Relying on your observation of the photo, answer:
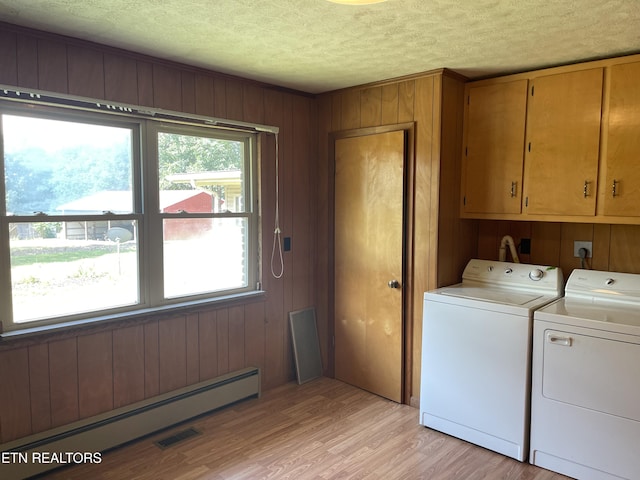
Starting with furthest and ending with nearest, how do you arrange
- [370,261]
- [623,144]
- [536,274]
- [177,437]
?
[370,261]
[536,274]
[177,437]
[623,144]

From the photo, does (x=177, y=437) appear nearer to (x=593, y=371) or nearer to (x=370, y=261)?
(x=370, y=261)

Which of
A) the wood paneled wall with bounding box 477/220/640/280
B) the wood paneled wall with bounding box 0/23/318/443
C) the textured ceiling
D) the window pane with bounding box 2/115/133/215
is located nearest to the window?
the window pane with bounding box 2/115/133/215

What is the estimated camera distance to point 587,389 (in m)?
2.39

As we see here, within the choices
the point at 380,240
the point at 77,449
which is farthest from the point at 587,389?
the point at 77,449

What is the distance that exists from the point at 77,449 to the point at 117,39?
2226 millimetres

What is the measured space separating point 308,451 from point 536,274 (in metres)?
1.81

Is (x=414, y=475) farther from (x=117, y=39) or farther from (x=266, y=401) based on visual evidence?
(x=117, y=39)

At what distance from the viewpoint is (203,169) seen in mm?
3174

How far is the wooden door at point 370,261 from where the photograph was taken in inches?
132

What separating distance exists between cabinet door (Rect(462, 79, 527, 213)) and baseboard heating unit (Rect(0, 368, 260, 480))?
2049mm

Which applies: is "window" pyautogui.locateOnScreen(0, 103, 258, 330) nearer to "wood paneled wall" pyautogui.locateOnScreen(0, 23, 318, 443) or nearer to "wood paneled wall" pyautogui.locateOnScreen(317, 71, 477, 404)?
"wood paneled wall" pyautogui.locateOnScreen(0, 23, 318, 443)

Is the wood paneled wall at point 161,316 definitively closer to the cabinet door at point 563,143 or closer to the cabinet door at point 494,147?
the cabinet door at point 494,147

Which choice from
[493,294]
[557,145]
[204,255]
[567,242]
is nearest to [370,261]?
[493,294]

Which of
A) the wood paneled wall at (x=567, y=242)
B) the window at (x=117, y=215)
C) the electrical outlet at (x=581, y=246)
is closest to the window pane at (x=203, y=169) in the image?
the window at (x=117, y=215)
